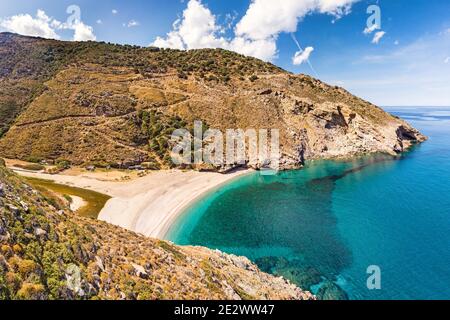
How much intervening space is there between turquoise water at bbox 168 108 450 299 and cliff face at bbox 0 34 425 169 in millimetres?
16435

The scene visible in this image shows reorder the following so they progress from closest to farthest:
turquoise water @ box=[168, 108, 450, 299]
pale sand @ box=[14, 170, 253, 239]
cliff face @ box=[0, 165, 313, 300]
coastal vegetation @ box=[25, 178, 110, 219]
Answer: cliff face @ box=[0, 165, 313, 300]
turquoise water @ box=[168, 108, 450, 299]
pale sand @ box=[14, 170, 253, 239]
coastal vegetation @ box=[25, 178, 110, 219]

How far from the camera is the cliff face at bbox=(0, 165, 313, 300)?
922cm

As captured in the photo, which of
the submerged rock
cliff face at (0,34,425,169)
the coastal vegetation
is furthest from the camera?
cliff face at (0,34,425,169)

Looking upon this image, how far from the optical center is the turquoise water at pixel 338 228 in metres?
21.9

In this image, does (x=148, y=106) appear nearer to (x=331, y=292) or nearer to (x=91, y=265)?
(x=331, y=292)

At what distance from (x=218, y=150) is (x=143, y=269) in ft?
140

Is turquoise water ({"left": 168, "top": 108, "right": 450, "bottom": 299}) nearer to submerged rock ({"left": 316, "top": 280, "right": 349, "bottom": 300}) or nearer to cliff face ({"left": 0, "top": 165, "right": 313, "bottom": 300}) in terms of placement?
submerged rock ({"left": 316, "top": 280, "right": 349, "bottom": 300})

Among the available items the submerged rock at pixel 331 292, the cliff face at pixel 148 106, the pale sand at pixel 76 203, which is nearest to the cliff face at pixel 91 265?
the submerged rock at pixel 331 292

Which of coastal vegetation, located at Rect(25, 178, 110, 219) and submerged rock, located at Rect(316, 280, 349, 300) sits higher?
coastal vegetation, located at Rect(25, 178, 110, 219)

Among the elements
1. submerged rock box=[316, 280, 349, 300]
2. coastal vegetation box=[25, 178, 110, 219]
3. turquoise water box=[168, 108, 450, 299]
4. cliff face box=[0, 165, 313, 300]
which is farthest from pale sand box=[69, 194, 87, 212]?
submerged rock box=[316, 280, 349, 300]

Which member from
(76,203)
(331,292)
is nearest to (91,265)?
(331,292)

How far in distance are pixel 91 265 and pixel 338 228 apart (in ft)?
87.6

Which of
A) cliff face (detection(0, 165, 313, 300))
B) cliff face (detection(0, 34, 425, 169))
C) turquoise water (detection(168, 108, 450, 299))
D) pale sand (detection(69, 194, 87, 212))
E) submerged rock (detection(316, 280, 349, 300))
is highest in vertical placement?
cliff face (detection(0, 34, 425, 169))
